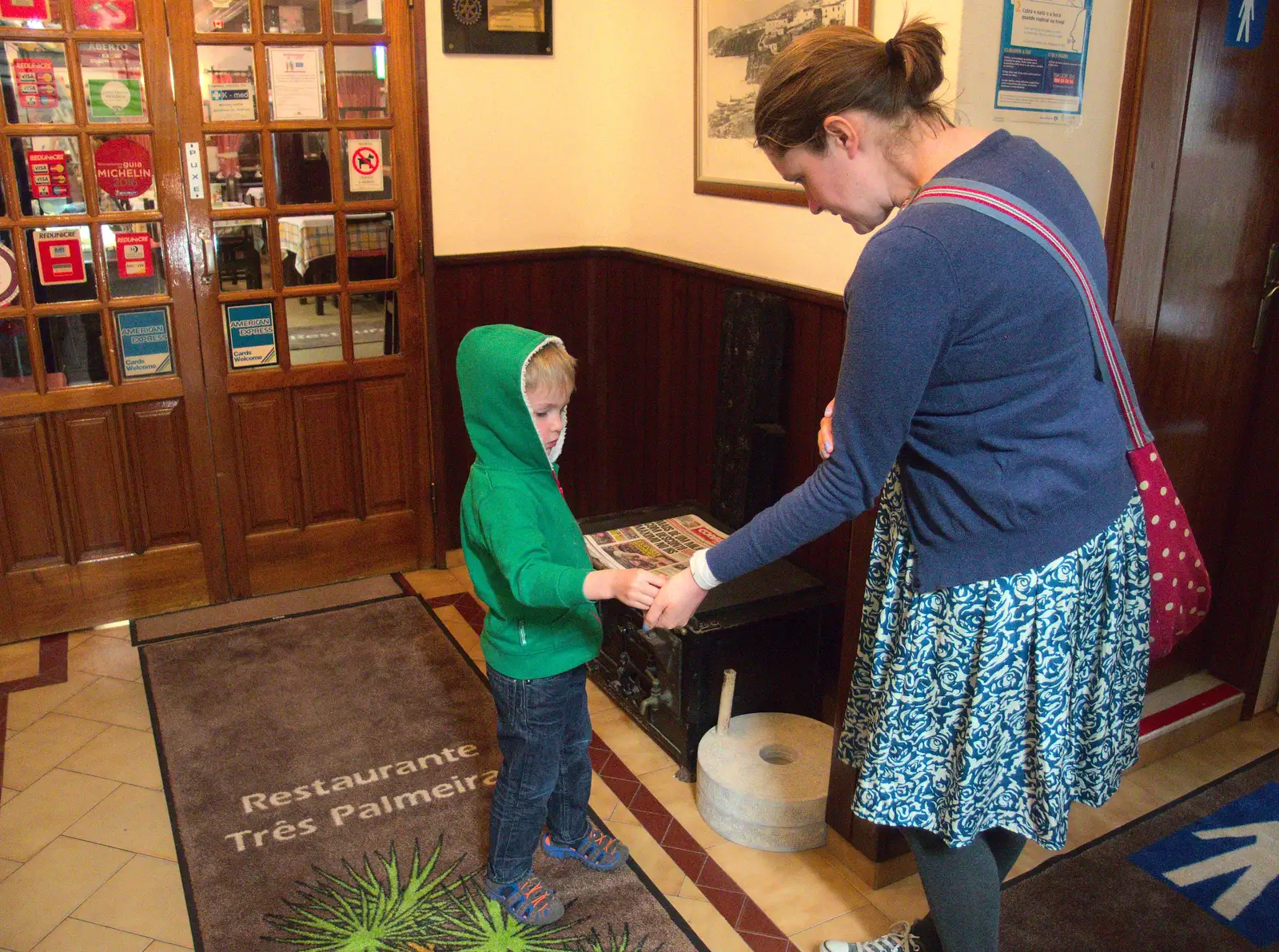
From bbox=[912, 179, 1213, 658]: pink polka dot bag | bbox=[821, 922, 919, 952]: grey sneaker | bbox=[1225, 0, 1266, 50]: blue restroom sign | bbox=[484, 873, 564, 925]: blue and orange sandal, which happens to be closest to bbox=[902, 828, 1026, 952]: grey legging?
bbox=[821, 922, 919, 952]: grey sneaker

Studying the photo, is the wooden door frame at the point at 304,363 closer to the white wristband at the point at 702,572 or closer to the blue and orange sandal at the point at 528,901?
the blue and orange sandal at the point at 528,901

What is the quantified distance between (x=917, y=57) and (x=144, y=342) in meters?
2.59

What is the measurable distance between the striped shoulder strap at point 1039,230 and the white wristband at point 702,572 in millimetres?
551

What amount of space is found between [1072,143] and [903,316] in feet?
3.43

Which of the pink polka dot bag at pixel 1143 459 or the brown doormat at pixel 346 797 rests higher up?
the pink polka dot bag at pixel 1143 459

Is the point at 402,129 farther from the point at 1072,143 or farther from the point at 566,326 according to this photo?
the point at 1072,143

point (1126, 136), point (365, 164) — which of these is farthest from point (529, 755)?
point (365, 164)

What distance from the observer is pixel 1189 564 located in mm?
1574

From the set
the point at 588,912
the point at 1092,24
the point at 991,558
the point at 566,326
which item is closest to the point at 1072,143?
the point at 1092,24

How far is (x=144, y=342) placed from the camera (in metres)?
3.17

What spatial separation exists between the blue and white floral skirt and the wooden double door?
229cm

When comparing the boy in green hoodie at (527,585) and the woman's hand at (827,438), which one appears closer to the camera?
the woman's hand at (827,438)

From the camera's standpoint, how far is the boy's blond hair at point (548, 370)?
175 centimetres

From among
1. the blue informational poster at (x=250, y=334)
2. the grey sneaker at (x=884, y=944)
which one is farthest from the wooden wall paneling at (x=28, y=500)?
the grey sneaker at (x=884, y=944)
